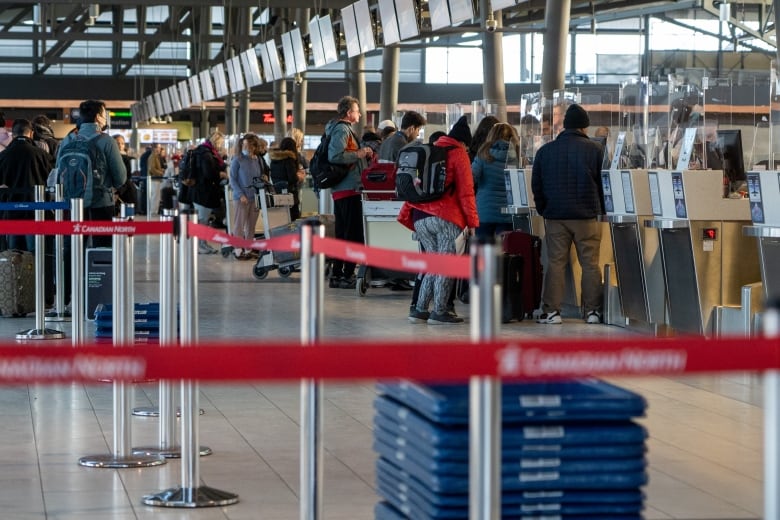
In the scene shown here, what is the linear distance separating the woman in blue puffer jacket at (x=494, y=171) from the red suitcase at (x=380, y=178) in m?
1.34

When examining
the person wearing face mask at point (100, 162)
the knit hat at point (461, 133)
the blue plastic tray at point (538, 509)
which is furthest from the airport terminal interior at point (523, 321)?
the knit hat at point (461, 133)

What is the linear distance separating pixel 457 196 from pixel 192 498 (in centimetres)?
508

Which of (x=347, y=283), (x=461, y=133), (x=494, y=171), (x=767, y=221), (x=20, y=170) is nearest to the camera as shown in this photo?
(x=767, y=221)

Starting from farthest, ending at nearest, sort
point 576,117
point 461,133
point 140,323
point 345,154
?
point 345,154 → point 576,117 → point 461,133 → point 140,323

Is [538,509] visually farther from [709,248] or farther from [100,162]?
[100,162]

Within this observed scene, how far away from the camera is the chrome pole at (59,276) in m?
10.1

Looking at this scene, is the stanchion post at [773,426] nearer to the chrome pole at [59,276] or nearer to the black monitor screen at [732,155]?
the black monitor screen at [732,155]

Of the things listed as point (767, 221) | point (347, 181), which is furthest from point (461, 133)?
point (347, 181)

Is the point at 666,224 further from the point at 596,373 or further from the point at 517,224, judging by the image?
the point at 596,373

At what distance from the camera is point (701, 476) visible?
5.18 metres

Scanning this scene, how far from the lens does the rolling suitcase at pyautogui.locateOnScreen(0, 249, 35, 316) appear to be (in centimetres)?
1062

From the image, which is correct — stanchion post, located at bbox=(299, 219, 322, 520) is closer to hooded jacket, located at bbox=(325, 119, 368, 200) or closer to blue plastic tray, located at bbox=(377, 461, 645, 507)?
blue plastic tray, located at bbox=(377, 461, 645, 507)

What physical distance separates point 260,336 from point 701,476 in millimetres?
4745

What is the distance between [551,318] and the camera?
10.4 metres
